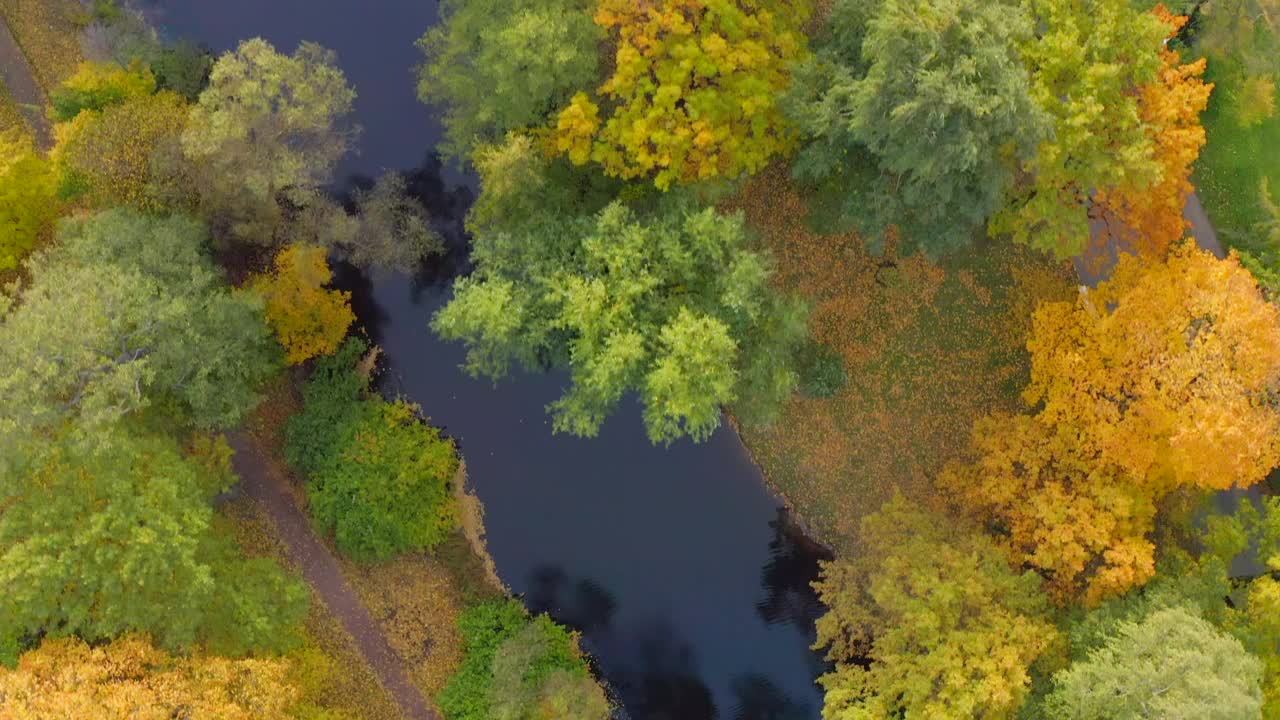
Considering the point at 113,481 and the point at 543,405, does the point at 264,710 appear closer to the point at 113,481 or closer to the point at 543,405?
the point at 113,481

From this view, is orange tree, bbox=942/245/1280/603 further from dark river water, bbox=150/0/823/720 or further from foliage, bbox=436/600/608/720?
foliage, bbox=436/600/608/720

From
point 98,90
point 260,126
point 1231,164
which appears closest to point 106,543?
point 260,126

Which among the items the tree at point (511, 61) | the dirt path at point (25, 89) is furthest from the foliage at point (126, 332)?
the tree at point (511, 61)

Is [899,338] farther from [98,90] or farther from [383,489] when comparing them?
[98,90]

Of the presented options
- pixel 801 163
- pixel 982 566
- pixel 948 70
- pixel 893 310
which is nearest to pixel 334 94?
pixel 801 163

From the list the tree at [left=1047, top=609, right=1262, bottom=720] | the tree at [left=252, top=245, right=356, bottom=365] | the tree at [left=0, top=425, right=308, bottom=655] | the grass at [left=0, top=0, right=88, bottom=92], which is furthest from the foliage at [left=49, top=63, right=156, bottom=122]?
the tree at [left=1047, top=609, right=1262, bottom=720]
